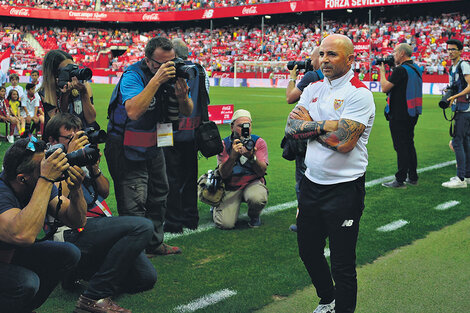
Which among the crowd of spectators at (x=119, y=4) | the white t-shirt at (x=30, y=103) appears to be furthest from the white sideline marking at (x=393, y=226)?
the crowd of spectators at (x=119, y=4)

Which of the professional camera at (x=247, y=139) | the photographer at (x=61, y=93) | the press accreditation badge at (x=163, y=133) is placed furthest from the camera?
the professional camera at (x=247, y=139)

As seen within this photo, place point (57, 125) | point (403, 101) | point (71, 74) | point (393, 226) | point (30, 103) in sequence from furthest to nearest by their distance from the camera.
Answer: point (30, 103), point (403, 101), point (393, 226), point (71, 74), point (57, 125)

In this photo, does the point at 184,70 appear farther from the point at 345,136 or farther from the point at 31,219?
the point at 31,219

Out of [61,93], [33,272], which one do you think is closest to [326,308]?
[33,272]

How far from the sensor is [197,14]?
57344mm

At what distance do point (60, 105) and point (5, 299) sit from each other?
2.13 metres

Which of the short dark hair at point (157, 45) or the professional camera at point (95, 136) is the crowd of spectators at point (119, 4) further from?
the professional camera at point (95, 136)

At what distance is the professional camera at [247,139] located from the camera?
5.64 metres

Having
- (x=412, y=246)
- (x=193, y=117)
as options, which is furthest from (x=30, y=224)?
(x=412, y=246)

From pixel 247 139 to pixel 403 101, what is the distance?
342 centimetres

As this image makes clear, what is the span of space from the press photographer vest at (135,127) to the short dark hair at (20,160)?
1400mm

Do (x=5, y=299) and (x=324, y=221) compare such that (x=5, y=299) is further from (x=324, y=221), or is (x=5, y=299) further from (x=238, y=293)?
(x=324, y=221)

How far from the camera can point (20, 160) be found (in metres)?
3.12

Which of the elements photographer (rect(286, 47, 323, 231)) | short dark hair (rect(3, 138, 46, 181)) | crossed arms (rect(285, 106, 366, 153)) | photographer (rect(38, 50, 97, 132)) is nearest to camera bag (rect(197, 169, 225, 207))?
photographer (rect(286, 47, 323, 231))
